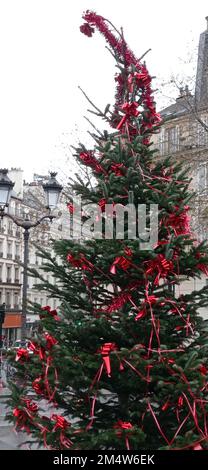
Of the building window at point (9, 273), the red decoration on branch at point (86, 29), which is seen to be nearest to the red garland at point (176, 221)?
the red decoration on branch at point (86, 29)

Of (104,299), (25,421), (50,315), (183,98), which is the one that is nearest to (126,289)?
(104,299)

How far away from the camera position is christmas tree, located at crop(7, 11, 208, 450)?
13.8 ft

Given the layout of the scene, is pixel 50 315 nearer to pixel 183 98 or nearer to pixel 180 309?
pixel 180 309

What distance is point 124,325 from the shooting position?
14.8ft

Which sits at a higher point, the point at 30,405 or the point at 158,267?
the point at 158,267

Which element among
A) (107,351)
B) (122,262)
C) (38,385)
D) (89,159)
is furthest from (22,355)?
(89,159)

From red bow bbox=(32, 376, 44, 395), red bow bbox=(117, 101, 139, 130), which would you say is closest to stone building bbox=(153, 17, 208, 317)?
red bow bbox=(117, 101, 139, 130)

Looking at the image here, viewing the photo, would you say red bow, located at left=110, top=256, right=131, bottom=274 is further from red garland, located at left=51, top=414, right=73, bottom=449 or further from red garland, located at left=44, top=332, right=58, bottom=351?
red garland, located at left=51, top=414, right=73, bottom=449

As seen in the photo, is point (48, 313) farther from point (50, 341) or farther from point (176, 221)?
point (176, 221)

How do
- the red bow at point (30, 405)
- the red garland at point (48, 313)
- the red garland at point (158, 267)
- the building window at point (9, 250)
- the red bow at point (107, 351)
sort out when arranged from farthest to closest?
the building window at point (9, 250) → the red garland at point (48, 313) → the red bow at point (30, 405) → the red garland at point (158, 267) → the red bow at point (107, 351)

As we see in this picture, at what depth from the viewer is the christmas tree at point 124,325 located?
165 inches

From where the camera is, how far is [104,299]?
4.98m

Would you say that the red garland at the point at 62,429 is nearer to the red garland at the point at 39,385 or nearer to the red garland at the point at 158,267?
the red garland at the point at 39,385

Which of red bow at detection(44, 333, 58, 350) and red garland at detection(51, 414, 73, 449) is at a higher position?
red bow at detection(44, 333, 58, 350)
